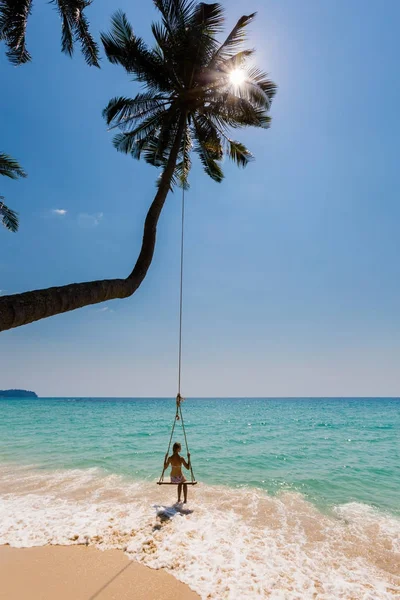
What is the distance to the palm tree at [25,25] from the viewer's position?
604 centimetres

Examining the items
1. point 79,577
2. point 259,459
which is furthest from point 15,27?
point 259,459

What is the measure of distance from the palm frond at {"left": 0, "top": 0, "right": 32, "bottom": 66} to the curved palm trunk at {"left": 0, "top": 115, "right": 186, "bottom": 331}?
4620 mm

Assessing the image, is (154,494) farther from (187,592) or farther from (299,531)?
(187,592)

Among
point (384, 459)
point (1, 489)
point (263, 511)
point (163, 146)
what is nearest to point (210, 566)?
point (263, 511)

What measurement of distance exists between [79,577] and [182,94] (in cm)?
1001

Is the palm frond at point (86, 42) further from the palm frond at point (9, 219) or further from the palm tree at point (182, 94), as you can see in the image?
the palm frond at point (9, 219)

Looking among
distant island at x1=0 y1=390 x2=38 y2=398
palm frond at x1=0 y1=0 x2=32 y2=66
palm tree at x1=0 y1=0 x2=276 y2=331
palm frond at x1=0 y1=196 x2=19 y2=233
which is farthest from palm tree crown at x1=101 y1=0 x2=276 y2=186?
distant island at x1=0 y1=390 x2=38 y2=398

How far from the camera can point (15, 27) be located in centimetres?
630

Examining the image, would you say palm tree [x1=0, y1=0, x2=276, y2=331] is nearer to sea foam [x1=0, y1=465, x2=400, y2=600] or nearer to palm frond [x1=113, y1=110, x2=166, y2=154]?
palm frond [x1=113, y1=110, x2=166, y2=154]

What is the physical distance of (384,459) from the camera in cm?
1429

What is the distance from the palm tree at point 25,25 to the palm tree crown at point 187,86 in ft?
2.88

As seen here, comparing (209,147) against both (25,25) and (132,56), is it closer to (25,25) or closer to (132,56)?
(132,56)

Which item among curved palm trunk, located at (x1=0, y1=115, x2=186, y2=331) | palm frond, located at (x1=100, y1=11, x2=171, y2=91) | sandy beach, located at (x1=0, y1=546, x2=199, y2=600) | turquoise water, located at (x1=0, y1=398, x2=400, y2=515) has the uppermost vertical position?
palm frond, located at (x1=100, y1=11, x2=171, y2=91)

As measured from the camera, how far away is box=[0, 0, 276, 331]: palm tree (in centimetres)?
708
